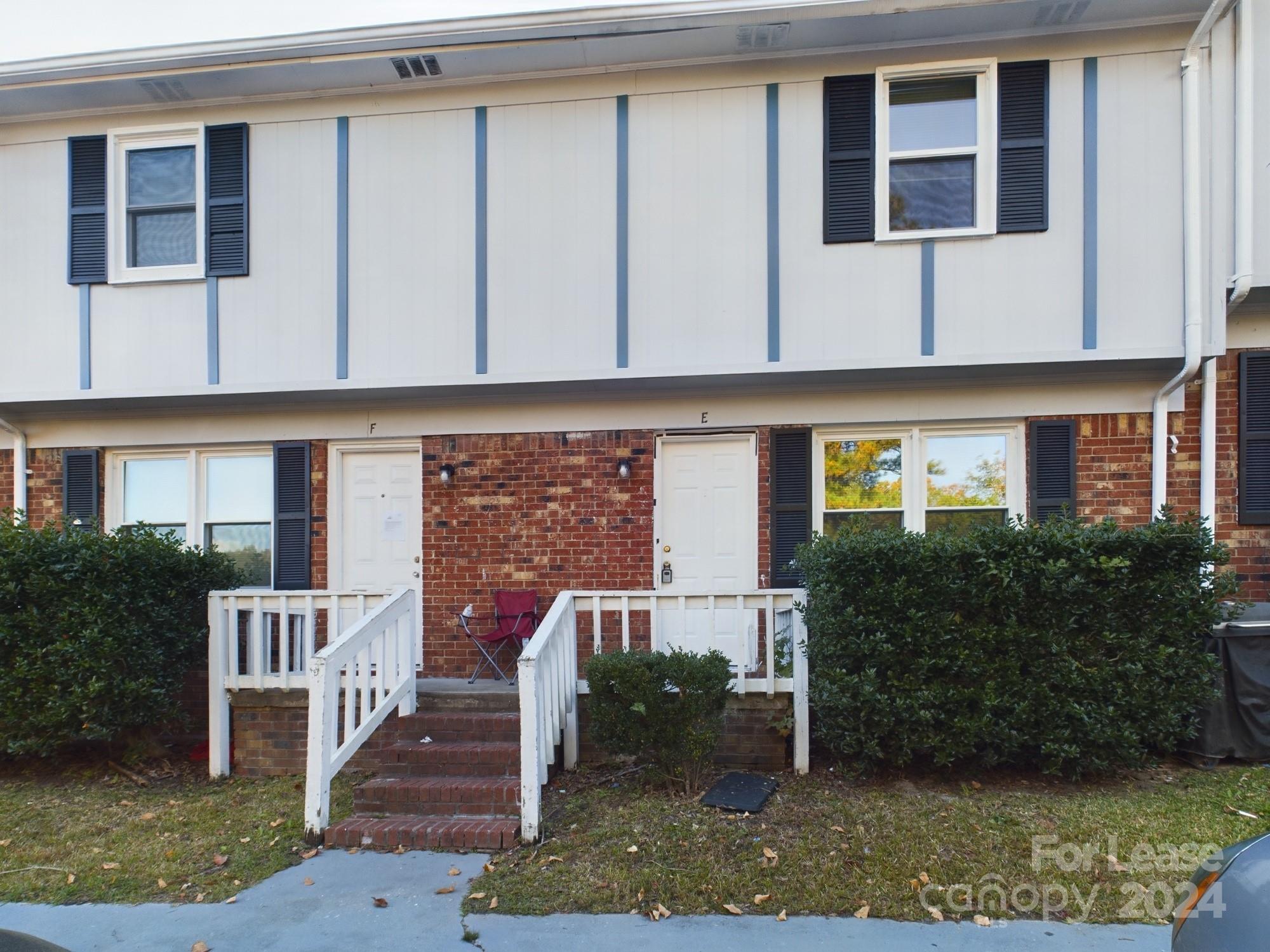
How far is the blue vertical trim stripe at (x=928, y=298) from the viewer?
596cm

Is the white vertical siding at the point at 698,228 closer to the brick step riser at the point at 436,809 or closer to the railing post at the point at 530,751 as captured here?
the railing post at the point at 530,751

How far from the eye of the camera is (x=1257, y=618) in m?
5.15

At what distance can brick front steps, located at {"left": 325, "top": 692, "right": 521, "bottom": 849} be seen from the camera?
4270 mm

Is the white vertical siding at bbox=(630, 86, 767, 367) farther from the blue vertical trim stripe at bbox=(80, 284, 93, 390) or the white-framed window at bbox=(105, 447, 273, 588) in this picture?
the blue vertical trim stripe at bbox=(80, 284, 93, 390)

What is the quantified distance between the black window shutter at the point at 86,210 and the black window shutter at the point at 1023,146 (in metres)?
7.73

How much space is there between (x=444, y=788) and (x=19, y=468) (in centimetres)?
551

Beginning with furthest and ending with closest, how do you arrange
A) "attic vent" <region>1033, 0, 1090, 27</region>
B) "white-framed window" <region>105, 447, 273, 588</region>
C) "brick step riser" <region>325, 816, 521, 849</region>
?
1. "white-framed window" <region>105, 447, 273, 588</region>
2. "attic vent" <region>1033, 0, 1090, 27</region>
3. "brick step riser" <region>325, 816, 521, 849</region>

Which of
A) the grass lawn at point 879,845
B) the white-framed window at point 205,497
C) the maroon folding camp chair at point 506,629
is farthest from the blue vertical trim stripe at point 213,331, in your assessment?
the grass lawn at point 879,845

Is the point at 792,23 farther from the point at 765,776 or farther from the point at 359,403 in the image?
the point at 765,776

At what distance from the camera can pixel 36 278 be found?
6.85m

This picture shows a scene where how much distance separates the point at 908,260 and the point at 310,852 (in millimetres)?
5854

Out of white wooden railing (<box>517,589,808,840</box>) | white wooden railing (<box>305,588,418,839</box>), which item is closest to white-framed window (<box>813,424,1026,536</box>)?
white wooden railing (<box>517,589,808,840</box>)

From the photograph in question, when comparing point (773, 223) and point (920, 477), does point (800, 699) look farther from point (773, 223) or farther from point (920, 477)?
point (773, 223)

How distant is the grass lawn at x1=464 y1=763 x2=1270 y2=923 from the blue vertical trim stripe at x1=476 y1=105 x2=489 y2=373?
3.52 m
